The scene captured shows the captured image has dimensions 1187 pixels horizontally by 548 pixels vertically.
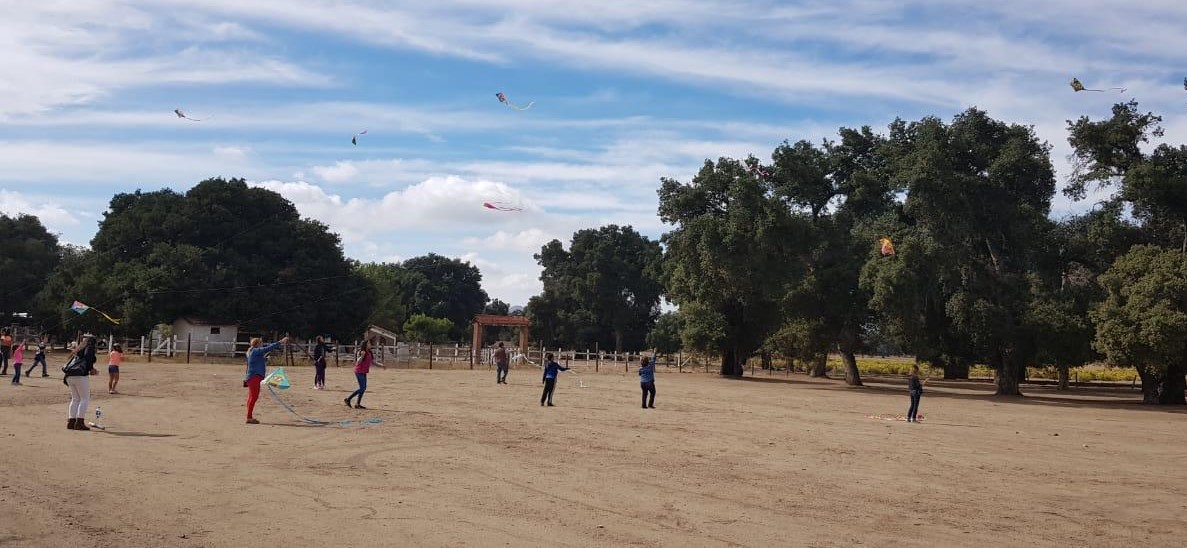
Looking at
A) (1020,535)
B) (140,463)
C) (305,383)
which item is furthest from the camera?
(305,383)

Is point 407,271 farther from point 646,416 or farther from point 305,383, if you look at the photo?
point 646,416

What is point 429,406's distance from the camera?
23969 mm

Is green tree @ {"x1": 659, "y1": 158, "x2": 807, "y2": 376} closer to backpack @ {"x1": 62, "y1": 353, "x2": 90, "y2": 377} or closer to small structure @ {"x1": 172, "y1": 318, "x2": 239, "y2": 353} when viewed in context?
small structure @ {"x1": 172, "y1": 318, "x2": 239, "y2": 353}

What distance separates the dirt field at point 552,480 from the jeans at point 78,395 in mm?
574

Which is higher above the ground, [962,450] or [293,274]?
[293,274]

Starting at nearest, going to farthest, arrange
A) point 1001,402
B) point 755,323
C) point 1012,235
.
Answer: point 1001,402, point 1012,235, point 755,323

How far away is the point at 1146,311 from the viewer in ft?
117

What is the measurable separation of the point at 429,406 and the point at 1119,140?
111 feet

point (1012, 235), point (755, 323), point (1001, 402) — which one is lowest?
point (1001, 402)

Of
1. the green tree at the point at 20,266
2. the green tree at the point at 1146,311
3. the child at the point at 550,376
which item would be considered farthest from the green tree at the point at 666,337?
the child at the point at 550,376

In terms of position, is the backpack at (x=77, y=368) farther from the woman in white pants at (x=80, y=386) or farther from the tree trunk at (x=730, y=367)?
the tree trunk at (x=730, y=367)

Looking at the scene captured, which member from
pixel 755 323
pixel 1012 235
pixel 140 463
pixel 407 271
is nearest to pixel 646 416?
pixel 140 463

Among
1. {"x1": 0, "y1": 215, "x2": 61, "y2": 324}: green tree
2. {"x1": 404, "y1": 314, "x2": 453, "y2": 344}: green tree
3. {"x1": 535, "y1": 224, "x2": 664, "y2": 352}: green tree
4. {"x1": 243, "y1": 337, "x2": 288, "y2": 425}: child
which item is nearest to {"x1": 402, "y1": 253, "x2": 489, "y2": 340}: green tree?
{"x1": 404, "y1": 314, "x2": 453, "y2": 344}: green tree

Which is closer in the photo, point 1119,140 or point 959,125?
point 1119,140
